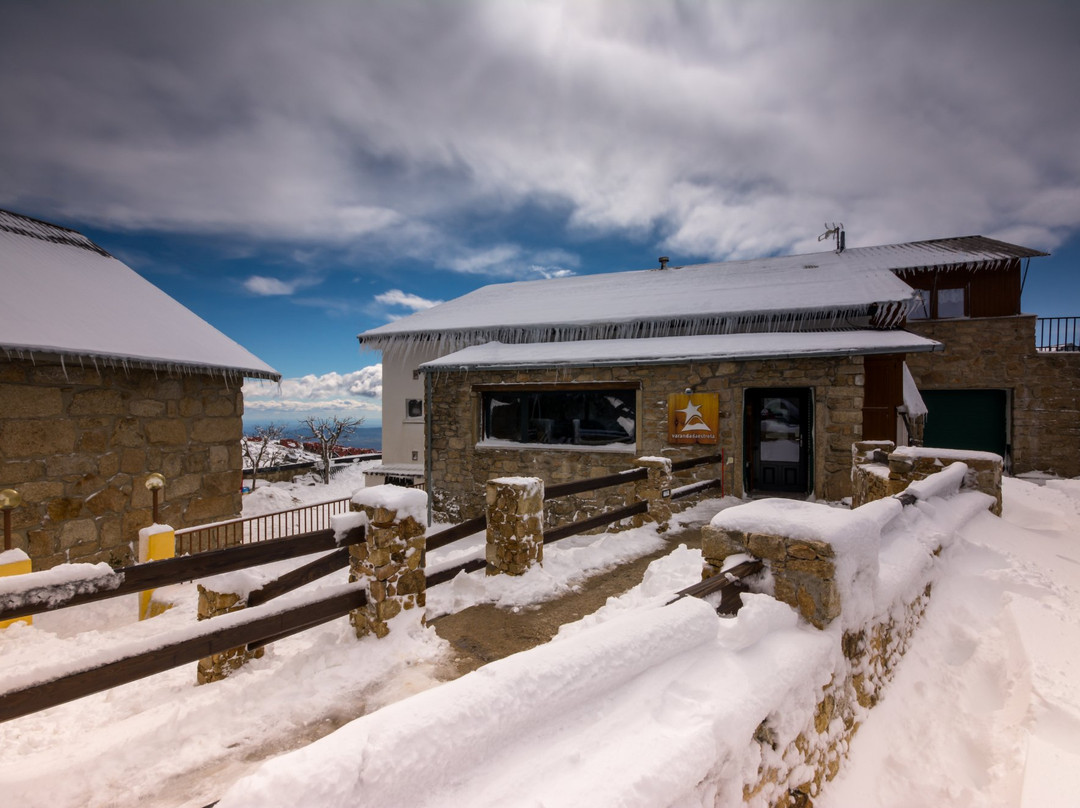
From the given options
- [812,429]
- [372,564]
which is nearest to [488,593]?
[372,564]

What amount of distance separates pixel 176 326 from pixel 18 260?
1808mm

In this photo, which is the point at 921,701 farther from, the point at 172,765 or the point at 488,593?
the point at 172,765

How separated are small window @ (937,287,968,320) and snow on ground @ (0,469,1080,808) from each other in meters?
11.9

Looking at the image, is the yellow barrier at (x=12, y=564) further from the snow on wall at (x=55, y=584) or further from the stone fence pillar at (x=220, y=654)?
the snow on wall at (x=55, y=584)

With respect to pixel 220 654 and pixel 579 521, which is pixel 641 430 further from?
pixel 220 654

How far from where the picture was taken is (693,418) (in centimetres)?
934

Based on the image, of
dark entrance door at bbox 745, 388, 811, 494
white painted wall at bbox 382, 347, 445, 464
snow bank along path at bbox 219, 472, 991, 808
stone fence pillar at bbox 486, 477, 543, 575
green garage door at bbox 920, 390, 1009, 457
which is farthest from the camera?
white painted wall at bbox 382, 347, 445, 464

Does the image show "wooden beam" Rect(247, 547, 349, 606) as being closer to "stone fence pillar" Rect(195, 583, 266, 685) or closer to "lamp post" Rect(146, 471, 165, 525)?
"stone fence pillar" Rect(195, 583, 266, 685)

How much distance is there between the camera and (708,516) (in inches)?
311

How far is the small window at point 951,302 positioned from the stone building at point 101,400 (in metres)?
16.6

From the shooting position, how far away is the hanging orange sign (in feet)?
30.1

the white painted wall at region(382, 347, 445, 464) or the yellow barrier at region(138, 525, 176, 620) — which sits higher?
the white painted wall at region(382, 347, 445, 464)

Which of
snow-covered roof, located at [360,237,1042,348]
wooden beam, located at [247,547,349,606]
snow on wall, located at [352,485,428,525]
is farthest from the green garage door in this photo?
wooden beam, located at [247,547,349,606]

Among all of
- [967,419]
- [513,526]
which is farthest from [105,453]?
[967,419]
